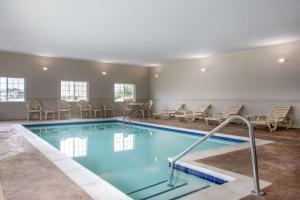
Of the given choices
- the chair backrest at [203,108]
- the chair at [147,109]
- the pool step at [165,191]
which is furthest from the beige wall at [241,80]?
the pool step at [165,191]

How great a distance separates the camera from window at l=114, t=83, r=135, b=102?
12411 millimetres

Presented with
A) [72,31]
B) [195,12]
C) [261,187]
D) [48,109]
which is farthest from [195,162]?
[48,109]

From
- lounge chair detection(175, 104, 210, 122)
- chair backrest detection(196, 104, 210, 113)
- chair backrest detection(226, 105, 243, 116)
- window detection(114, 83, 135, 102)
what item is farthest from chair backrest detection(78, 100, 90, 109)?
chair backrest detection(226, 105, 243, 116)

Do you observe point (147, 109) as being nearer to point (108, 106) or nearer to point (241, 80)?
point (108, 106)

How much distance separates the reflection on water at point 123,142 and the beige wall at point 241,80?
4356 millimetres

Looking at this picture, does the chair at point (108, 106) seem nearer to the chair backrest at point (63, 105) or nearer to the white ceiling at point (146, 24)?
the chair backrest at point (63, 105)

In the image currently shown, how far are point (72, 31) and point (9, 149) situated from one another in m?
3.30

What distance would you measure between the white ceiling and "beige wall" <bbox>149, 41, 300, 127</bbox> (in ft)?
1.97

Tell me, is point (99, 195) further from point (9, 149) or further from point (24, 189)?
point (9, 149)

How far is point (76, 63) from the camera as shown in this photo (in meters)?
10.9

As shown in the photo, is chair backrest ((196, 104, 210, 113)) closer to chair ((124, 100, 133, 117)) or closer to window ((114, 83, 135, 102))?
chair ((124, 100, 133, 117))

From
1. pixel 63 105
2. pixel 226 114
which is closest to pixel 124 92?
pixel 63 105

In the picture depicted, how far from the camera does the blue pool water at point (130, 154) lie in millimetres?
3398

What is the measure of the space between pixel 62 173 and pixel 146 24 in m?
3.90
